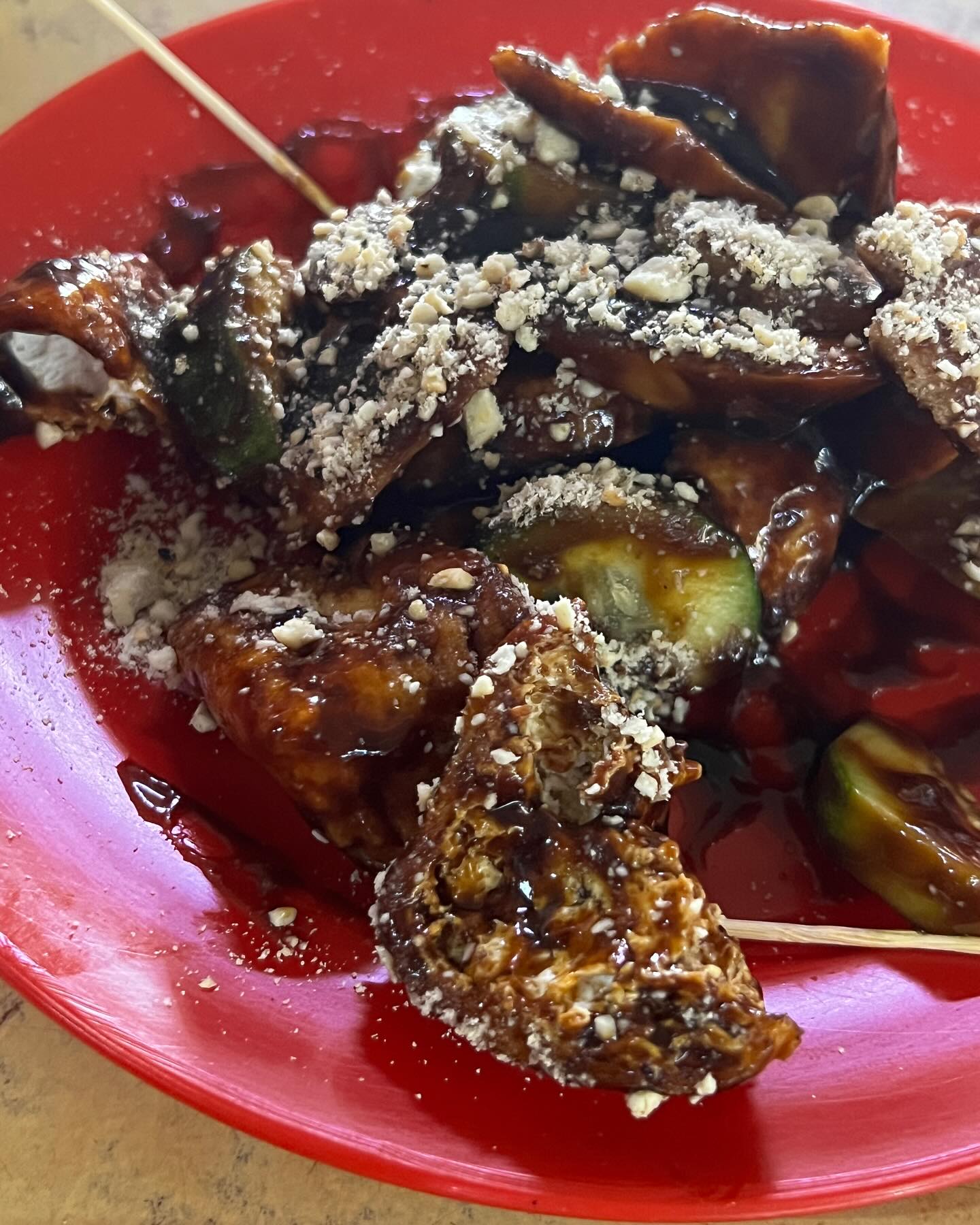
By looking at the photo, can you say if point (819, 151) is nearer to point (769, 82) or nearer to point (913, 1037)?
point (769, 82)

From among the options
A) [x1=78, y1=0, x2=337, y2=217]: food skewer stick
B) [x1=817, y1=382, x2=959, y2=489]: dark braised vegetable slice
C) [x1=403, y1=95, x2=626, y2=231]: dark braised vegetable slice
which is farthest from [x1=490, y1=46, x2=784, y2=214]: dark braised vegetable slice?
[x1=78, y1=0, x2=337, y2=217]: food skewer stick

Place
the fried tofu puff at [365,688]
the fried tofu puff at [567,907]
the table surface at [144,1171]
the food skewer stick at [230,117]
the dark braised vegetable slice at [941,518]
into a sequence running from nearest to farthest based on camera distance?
the fried tofu puff at [567,907] < the fried tofu puff at [365,688] < the table surface at [144,1171] < the dark braised vegetable slice at [941,518] < the food skewer stick at [230,117]

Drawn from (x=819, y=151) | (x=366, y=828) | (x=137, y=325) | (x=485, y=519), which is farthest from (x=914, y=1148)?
(x=137, y=325)

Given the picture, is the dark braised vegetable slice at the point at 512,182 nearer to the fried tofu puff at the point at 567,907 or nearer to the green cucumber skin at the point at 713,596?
the green cucumber skin at the point at 713,596

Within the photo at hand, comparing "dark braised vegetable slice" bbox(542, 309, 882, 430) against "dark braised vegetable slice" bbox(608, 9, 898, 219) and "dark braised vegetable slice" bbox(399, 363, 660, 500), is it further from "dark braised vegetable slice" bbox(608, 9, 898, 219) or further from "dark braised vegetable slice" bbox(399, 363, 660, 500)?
"dark braised vegetable slice" bbox(608, 9, 898, 219)

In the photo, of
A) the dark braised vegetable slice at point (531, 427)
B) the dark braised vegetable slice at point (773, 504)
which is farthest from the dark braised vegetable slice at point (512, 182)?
the dark braised vegetable slice at point (773, 504)

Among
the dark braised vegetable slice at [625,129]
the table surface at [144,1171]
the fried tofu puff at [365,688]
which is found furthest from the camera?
the dark braised vegetable slice at [625,129]

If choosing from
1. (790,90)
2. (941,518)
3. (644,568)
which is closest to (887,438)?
(941,518)
